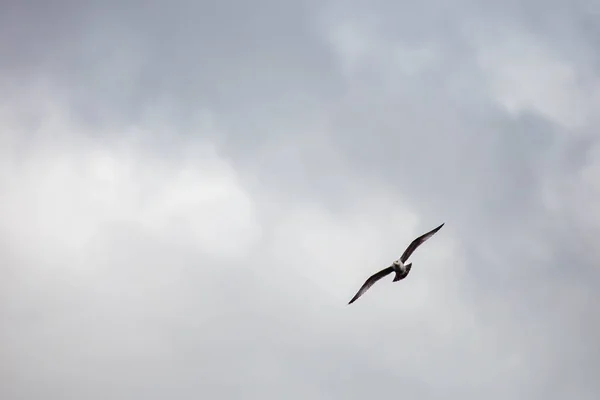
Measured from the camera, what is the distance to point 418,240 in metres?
115

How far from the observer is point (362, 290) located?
383ft

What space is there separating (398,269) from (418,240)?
4356 millimetres

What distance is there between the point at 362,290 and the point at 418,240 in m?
8.46

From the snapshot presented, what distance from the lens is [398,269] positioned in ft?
383

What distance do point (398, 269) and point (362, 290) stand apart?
461 cm
